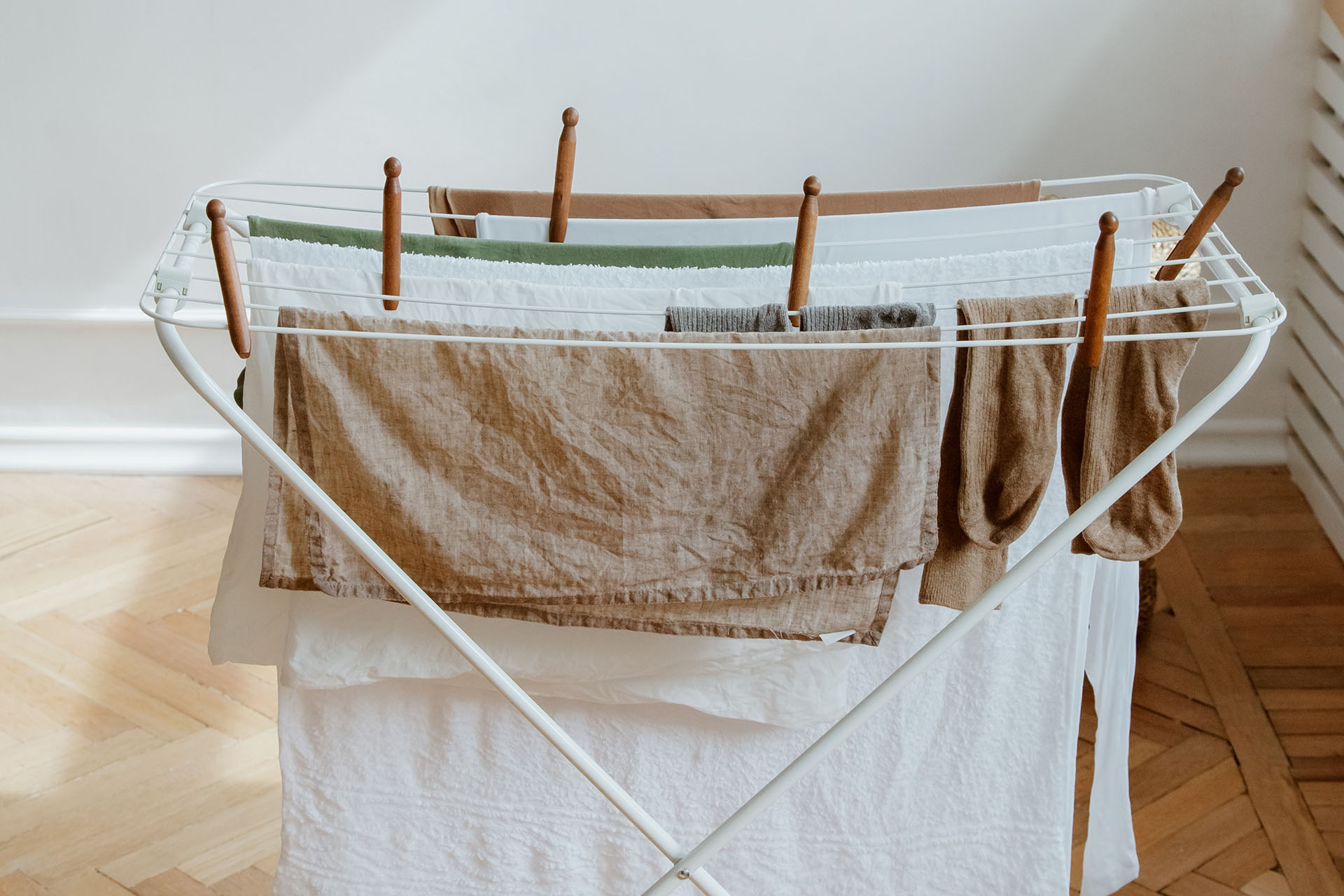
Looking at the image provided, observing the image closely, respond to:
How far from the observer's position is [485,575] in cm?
108

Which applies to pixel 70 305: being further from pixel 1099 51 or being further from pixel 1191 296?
pixel 1191 296

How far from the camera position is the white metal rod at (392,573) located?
0.96 m

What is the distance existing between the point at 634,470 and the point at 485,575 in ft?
0.55

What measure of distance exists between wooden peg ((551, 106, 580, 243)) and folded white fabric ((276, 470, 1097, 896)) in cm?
49

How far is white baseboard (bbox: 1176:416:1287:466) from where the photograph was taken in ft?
8.94

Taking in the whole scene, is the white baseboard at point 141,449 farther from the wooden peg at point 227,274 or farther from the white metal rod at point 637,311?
the wooden peg at point 227,274

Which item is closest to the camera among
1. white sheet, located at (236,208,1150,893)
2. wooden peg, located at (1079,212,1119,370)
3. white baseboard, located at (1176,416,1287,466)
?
wooden peg, located at (1079,212,1119,370)

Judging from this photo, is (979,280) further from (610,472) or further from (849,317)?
(610,472)

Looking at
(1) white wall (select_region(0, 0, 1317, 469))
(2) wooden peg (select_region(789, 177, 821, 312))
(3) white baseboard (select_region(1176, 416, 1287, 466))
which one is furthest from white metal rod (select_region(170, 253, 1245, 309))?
(3) white baseboard (select_region(1176, 416, 1287, 466))

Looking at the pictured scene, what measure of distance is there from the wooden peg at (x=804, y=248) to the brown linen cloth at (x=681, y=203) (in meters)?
0.25

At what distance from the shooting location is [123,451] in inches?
109

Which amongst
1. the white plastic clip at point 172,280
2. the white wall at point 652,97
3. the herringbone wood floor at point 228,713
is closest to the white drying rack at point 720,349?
the white plastic clip at point 172,280

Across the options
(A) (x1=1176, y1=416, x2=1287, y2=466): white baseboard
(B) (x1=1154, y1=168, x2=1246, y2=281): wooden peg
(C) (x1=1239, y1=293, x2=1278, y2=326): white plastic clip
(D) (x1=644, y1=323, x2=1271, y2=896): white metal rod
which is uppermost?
(B) (x1=1154, y1=168, x2=1246, y2=281): wooden peg

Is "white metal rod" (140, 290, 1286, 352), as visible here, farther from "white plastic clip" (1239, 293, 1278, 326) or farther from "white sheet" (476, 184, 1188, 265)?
"white sheet" (476, 184, 1188, 265)
